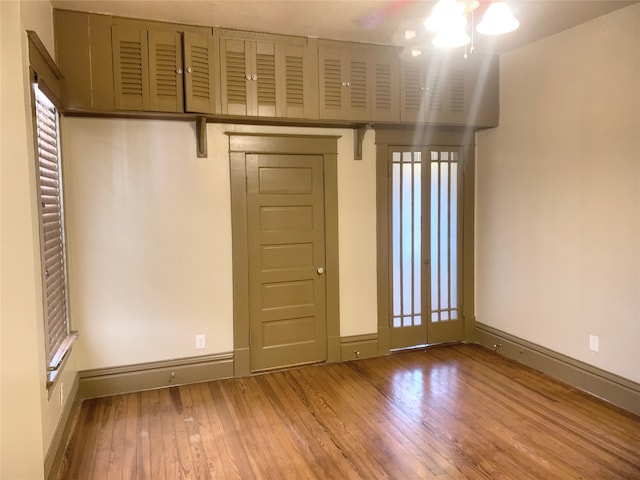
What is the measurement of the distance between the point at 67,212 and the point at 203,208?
3.24ft

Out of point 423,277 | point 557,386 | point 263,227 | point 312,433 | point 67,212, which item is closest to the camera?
point 312,433

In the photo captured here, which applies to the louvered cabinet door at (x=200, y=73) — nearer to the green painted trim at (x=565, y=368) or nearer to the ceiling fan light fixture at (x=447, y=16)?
the ceiling fan light fixture at (x=447, y=16)

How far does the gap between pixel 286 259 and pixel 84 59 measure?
2157 mm

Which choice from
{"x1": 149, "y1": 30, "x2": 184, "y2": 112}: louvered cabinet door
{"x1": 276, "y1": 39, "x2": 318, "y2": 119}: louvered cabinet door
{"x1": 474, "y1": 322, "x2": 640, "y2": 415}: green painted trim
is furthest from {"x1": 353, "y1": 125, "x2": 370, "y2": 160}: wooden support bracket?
{"x1": 474, "y1": 322, "x2": 640, "y2": 415}: green painted trim

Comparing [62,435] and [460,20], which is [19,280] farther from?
[460,20]

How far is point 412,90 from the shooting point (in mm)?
4246

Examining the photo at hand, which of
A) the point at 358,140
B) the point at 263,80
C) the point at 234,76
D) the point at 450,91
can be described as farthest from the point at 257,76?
the point at 450,91

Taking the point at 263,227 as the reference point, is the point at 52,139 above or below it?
above

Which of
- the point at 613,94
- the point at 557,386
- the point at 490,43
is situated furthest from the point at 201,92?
the point at 557,386

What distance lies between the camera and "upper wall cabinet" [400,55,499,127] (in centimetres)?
425

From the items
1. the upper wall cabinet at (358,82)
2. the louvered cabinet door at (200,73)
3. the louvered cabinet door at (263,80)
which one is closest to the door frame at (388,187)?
the upper wall cabinet at (358,82)

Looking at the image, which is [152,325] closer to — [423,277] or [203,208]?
[203,208]

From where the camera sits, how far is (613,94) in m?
3.38

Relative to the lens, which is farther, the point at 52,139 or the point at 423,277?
the point at 423,277
